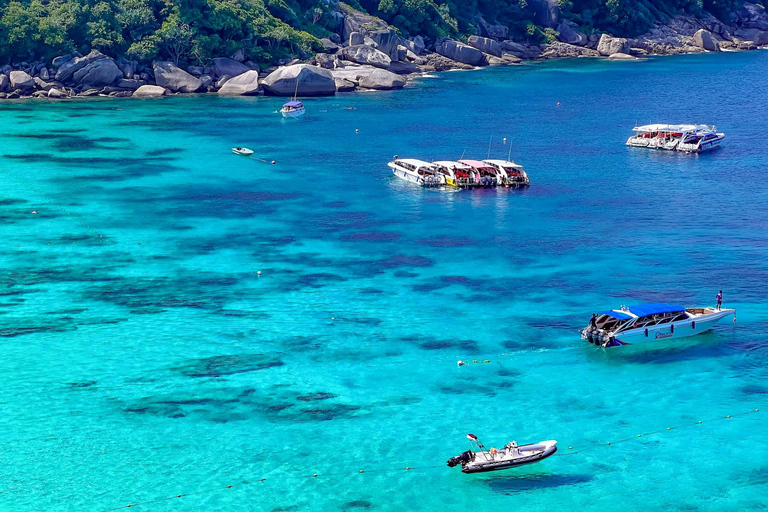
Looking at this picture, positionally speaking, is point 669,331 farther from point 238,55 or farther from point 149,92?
point 238,55

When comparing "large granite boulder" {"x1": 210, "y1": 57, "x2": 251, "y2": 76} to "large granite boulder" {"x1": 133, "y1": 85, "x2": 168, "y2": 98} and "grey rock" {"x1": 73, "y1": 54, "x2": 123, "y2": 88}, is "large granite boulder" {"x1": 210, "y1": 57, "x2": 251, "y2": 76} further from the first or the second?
"grey rock" {"x1": 73, "y1": 54, "x2": 123, "y2": 88}

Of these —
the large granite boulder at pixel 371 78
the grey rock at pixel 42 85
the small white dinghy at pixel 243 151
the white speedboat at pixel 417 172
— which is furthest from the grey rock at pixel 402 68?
the white speedboat at pixel 417 172

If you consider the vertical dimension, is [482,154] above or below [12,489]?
above

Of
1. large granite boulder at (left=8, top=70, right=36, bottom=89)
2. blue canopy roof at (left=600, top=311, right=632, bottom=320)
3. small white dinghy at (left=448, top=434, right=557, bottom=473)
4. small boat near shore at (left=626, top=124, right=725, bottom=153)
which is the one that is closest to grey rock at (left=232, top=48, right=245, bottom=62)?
large granite boulder at (left=8, top=70, right=36, bottom=89)

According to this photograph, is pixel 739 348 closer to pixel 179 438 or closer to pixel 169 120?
pixel 179 438

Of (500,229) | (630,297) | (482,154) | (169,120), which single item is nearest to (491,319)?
(630,297)

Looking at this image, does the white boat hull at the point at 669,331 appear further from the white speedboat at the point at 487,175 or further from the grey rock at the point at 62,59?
the grey rock at the point at 62,59
